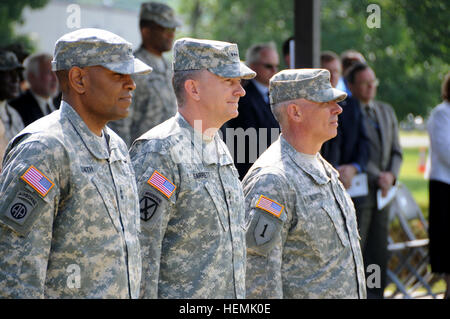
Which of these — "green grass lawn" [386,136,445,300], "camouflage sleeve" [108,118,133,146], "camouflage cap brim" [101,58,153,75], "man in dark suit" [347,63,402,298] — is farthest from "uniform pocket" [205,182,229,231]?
"green grass lawn" [386,136,445,300]

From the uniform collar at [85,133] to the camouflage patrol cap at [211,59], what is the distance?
32.1 inches

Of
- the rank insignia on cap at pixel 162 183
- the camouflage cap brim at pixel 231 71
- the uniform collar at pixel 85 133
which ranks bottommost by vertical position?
the rank insignia on cap at pixel 162 183

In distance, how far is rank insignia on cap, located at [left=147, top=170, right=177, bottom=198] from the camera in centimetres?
351

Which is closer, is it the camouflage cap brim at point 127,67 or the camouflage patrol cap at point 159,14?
the camouflage cap brim at point 127,67

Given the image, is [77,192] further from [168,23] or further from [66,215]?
[168,23]

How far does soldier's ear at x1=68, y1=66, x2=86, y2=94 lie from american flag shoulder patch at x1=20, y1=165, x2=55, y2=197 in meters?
0.41

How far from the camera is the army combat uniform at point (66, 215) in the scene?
2846 millimetres

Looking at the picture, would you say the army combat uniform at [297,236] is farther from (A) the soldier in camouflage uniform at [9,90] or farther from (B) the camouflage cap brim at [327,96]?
(A) the soldier in camouflage uniform at [9,90]

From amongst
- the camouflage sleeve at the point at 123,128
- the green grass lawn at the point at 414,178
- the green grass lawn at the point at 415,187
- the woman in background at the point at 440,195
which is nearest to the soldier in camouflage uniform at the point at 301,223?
the camouflage sleeve at the point at 123,128

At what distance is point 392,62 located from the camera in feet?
38.4
